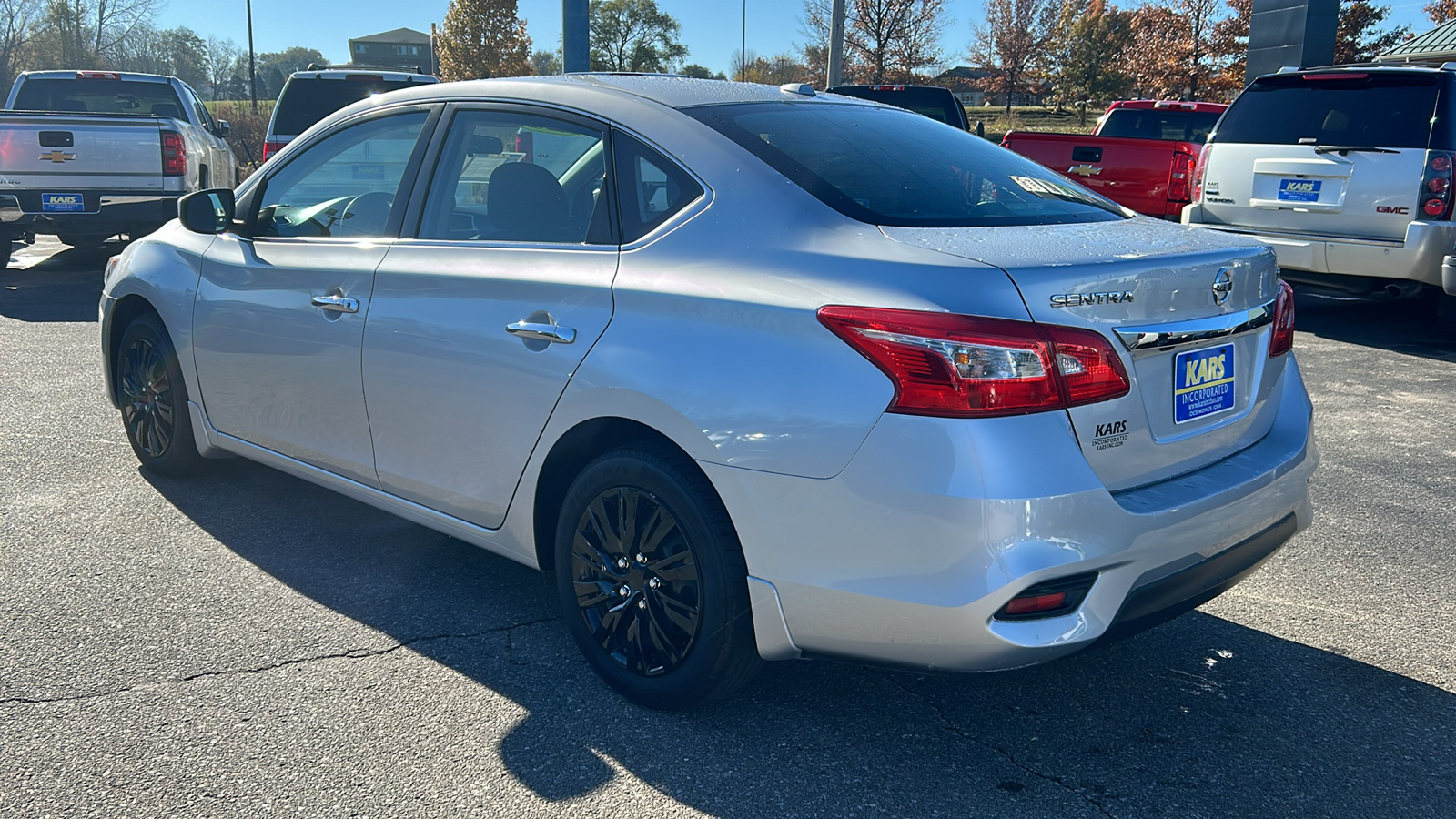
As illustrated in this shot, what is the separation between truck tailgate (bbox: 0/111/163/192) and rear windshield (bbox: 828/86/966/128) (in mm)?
6733

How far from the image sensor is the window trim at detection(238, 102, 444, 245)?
363 cm

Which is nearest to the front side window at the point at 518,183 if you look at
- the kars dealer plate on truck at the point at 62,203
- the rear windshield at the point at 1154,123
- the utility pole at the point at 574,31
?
the utility pole at the point at 574,31

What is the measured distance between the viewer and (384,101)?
3887mm

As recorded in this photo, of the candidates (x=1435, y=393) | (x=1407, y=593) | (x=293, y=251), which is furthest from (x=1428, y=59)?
(x=293, y=251)

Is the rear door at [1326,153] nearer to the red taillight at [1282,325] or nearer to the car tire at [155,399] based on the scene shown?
the red taillight at [1282,325]

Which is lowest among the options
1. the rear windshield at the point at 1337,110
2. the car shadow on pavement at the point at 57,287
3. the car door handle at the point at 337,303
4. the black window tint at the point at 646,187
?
the car shadow on pavement at the point at 57,287

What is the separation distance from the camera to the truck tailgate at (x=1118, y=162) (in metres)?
10.9

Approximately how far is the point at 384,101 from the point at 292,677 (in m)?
1.90

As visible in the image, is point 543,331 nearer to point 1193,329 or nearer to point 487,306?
point 487,306

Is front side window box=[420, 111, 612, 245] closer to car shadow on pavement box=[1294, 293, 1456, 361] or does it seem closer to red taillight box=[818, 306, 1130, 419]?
red taillight box=[818, 306, 1130, 419]

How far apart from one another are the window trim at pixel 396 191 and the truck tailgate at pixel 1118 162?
8.20m

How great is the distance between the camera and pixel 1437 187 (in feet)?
25.1

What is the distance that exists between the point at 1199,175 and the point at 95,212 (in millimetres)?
9612

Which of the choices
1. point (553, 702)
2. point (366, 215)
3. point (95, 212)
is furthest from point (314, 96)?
point (553, 702)
